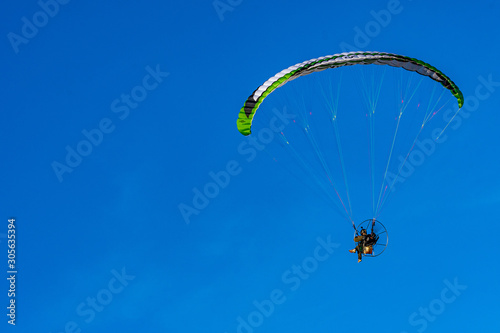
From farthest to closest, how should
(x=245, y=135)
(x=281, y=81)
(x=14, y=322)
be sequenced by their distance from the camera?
(x=14, y=322) < (x=245, y=135) < (x=281, y=81)

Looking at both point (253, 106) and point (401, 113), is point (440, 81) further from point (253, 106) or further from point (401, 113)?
point (253, 106)

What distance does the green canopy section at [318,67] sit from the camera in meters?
26.5

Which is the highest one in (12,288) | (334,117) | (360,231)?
(12,288)

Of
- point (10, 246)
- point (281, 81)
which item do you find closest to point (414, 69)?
point (281, 81)

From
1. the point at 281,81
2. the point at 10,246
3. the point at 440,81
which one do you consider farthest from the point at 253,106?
the point at 10,246

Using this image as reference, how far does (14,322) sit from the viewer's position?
36.3 m

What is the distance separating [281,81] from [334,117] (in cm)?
264

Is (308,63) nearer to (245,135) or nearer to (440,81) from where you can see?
(245,135)

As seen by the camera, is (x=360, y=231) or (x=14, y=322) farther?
(x=14, y=322)

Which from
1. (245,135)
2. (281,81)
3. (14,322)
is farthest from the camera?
(14,322)

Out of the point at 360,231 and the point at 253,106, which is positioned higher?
the point at 253,106

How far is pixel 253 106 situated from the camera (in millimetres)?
27062

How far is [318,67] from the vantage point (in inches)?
1065

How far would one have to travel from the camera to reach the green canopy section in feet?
86.9
